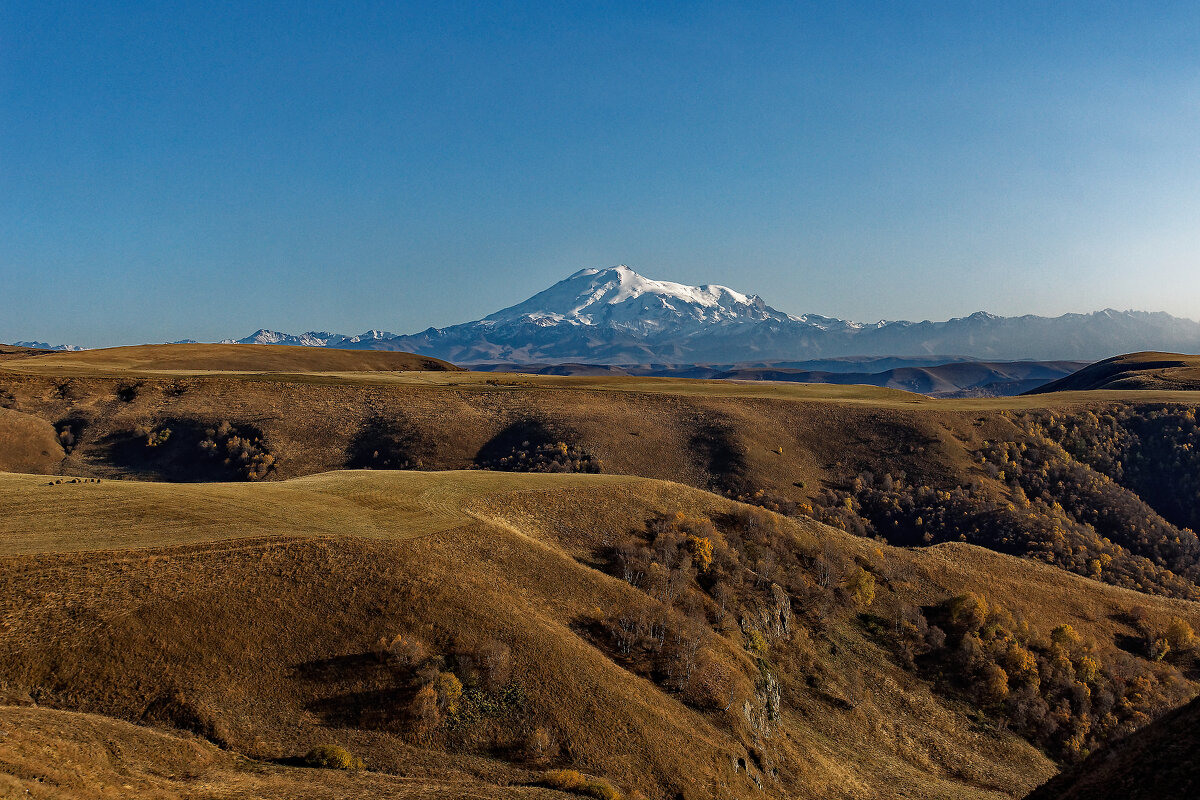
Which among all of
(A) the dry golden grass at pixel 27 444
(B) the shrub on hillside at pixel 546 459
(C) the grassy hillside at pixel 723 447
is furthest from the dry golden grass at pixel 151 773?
(A) the dry golden grass at pixel 27 444

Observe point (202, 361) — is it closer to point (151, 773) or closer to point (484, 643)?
point (484, 643)

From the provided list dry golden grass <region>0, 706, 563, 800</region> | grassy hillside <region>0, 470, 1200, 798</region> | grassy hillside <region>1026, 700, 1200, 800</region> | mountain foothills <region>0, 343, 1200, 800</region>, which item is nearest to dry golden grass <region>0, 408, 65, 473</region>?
mountain foothills <region>0, 343, 1200, 800</region>

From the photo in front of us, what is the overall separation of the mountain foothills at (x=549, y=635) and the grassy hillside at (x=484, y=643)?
18 cm

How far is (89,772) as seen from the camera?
21.3m

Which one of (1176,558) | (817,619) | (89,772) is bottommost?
(1176,558)

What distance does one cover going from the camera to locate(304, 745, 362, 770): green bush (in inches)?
1070

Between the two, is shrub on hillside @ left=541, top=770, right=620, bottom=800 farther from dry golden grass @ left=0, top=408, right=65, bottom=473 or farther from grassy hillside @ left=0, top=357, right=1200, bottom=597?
dry golden grass @ left=0, top=408, right=65, bottom=473

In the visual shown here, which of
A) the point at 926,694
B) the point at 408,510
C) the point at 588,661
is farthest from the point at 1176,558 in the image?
the point at 408,510

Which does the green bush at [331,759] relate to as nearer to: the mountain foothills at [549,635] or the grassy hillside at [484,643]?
the mountain foothills at [549,635]

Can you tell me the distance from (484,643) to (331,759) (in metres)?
9.48

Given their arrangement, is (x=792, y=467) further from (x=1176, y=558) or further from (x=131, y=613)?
(x=131, y=613)

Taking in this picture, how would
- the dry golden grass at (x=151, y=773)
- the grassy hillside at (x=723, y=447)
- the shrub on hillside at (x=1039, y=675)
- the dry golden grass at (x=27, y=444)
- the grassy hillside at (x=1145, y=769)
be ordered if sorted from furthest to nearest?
1. the grassy hillside at (x=723, y=447)
2. the dry golden grass at (x=27, y=444)
3. the shrub on hillside at (x=1039, y=675)
4. the grassy hillside at (x=1145, y=769)
5. the dry golden grass at (x=151, y=773)

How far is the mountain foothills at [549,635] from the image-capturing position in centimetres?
2812

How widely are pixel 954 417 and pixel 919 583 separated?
71.3m
